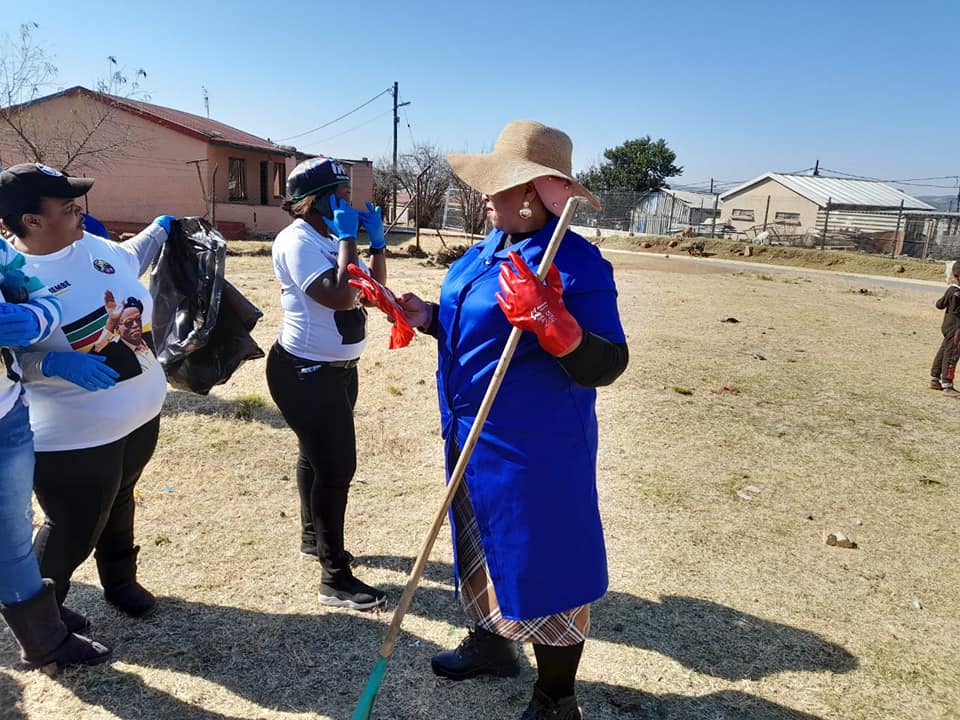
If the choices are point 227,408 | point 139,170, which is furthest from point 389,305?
point 139,170

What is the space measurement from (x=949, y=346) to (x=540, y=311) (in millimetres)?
7560

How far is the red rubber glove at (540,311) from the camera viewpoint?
5.82 ft

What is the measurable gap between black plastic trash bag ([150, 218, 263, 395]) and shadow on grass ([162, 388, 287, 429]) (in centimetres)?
196

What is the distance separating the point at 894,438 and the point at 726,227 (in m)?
33.2

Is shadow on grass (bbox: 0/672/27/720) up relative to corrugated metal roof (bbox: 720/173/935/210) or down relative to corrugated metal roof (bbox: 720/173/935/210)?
down

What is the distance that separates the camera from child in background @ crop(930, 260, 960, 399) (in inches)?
291

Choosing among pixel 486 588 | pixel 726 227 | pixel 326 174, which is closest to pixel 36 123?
pixel 326 174

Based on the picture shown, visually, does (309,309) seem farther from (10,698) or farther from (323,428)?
(10,698)

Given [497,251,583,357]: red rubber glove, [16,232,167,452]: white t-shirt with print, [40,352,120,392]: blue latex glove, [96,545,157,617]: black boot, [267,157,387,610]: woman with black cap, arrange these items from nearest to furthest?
1. [497,251,583,357]: red rubber glove
2. [40,352,120,392]: blue latex glove
3. [16,232,167,452]: white t-shirt with print
4. [267,157,387,610]: woman with black cap
5. [96,545,157,617]: black boot

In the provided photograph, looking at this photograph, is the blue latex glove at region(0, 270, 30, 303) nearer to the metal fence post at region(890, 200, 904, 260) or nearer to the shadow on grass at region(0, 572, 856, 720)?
the shadow on grass at region(0, 572, 856, 720)

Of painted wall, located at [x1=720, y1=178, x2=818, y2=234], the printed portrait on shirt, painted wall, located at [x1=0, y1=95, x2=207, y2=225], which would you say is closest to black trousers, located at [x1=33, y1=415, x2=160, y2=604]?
the printed portrait on shirt

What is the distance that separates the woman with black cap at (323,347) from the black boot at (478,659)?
520mm

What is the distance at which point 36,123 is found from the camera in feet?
71.8

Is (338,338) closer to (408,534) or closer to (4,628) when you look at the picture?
(408,534)
